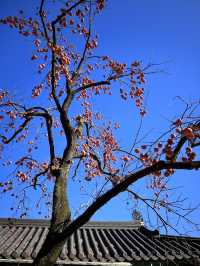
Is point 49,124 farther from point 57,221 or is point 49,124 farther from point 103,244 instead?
point 103,244

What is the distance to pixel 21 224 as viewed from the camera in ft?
37.4

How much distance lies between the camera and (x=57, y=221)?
492cm

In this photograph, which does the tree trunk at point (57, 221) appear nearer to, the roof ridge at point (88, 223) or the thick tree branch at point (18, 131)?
the thick tree branch at point (18, 131)

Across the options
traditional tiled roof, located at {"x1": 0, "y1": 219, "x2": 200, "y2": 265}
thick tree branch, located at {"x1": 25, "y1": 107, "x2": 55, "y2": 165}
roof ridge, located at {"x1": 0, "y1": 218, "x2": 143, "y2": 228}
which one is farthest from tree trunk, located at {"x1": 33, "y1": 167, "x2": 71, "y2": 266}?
roof ridge, located at {"x1": 0, "y1": 218, "x2": 143, "y2": 228}

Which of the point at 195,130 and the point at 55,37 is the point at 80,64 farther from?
the point at 195,130

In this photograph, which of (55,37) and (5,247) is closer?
(55,37)

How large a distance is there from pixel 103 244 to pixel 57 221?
4840 mm

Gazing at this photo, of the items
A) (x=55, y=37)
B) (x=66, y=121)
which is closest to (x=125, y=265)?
(x=66, y=121)

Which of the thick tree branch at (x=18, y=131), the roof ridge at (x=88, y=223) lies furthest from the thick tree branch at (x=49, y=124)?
the roof ridge at (x=88, y=223)

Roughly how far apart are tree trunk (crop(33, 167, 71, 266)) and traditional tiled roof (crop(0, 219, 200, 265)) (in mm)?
2648

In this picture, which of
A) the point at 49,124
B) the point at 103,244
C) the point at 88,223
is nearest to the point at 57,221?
the point at 49,124

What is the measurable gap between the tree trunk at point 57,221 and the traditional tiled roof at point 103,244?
2648 millimetres

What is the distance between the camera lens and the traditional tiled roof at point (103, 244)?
25.3 feet

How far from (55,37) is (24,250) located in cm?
587
